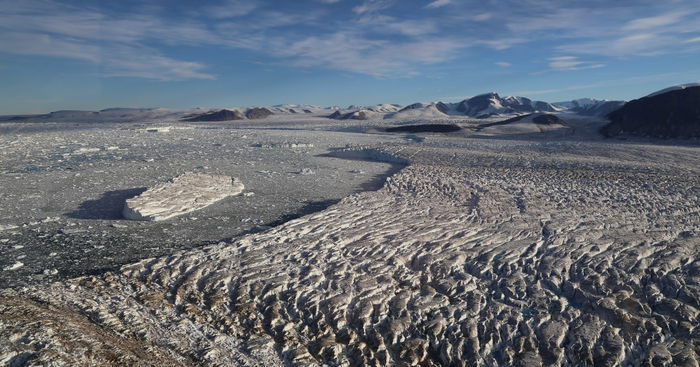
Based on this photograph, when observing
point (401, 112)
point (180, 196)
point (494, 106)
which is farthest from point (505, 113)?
point (180, 196)

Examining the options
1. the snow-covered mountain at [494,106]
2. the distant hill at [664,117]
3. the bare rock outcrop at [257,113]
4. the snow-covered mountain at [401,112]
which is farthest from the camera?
the snow-covered mountain at [494,106]

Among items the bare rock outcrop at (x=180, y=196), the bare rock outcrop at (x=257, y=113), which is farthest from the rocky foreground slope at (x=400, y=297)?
the bare rock outcrop at (x=257, y=113)

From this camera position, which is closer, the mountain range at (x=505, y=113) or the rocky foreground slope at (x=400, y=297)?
the rocky foreground slope at (x=400, y=297)

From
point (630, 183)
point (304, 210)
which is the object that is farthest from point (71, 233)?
point (630, 183)

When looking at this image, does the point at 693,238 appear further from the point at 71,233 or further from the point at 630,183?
the point at 71,233

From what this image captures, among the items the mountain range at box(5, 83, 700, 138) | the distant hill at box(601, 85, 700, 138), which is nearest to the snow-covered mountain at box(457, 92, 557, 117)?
the mountain range at box(5, 83, 700, 138)

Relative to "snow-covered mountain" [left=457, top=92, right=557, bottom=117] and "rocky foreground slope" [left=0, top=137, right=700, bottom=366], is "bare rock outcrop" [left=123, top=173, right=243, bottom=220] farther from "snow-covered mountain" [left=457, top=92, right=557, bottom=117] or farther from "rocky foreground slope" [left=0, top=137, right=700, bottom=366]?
"snow-covered mountain" [left=457, top=92, right=557, bottom=117]

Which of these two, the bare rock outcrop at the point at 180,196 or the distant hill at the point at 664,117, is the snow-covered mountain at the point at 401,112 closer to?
the distant hill at the point at 664,117
